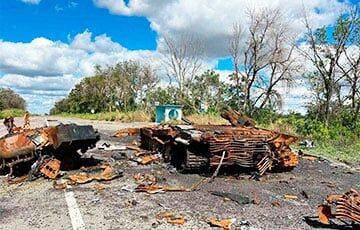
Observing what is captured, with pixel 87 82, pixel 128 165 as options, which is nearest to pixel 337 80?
pixel 128 165

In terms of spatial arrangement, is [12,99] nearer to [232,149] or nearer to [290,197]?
[232,149]

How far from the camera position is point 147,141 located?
11.1 metres

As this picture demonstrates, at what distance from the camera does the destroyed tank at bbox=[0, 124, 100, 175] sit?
7.18 meters

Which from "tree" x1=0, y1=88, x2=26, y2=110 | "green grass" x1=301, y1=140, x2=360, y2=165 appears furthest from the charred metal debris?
"tree" x1=0, y1=88, x2=26, y2=110

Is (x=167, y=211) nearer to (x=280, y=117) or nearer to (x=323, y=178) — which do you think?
(x=323, y=178)

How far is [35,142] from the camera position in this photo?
7203 mm

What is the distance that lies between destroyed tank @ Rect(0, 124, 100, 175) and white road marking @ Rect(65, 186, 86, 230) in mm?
1376

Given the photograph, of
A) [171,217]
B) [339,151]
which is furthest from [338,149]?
[171,217]

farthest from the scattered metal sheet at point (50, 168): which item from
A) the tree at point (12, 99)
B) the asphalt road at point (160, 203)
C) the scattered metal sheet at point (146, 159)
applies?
the tree at point (12, 99)

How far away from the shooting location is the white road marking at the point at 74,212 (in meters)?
4.57

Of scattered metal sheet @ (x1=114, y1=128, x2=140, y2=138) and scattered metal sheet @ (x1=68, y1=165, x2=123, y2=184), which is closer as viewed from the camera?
scattered metal sheet @ (x1=68, y1=165, x2=123, y2=184)

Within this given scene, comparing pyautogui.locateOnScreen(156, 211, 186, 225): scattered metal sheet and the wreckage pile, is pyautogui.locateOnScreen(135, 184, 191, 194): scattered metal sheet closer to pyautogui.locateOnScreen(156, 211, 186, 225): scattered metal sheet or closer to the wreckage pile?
pyautogui.locateOnScreen(156, 211, 186, 225): scattered metal sheet

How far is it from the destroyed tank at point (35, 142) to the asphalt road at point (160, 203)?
0.50 meters

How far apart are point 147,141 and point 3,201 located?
5.61 metres
